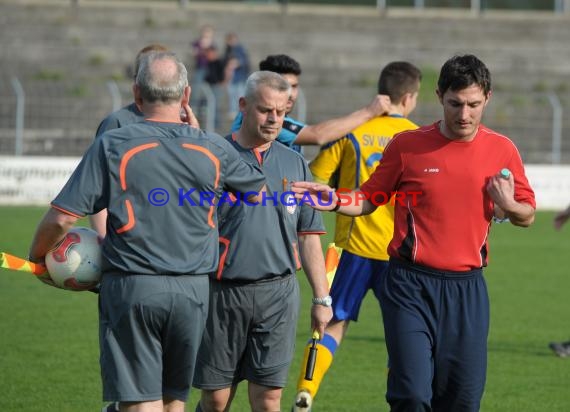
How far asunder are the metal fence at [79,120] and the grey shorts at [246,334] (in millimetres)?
16186

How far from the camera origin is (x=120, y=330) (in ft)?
16.9

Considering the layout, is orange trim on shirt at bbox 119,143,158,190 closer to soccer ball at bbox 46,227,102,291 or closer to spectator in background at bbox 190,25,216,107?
soccer ball at bbox 46,227,102,291

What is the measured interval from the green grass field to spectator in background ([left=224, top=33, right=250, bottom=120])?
419 inches

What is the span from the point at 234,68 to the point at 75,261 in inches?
786

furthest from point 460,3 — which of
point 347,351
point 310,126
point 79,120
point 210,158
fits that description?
point 210,158

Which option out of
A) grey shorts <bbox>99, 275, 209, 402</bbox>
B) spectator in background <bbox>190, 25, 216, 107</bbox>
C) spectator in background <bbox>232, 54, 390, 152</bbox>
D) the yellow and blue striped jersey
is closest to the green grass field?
the yellow and blue striped jersey

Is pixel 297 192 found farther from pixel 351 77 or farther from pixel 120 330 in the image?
pixel 351 77

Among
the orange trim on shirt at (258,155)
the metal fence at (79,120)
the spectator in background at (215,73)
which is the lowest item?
the metal fence at (79,120)

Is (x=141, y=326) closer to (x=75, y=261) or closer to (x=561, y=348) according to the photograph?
(x=75, y=261)

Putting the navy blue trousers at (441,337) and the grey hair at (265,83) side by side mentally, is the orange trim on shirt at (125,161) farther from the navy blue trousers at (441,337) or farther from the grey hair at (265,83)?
the navy blue trousers at (441,337)

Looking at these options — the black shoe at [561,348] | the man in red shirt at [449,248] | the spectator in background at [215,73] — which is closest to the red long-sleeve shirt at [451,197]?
the man in red shirt at [449,248]

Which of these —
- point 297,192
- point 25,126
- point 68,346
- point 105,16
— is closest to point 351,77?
point 105,16

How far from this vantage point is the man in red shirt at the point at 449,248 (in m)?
5.73

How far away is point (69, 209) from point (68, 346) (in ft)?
16.0
